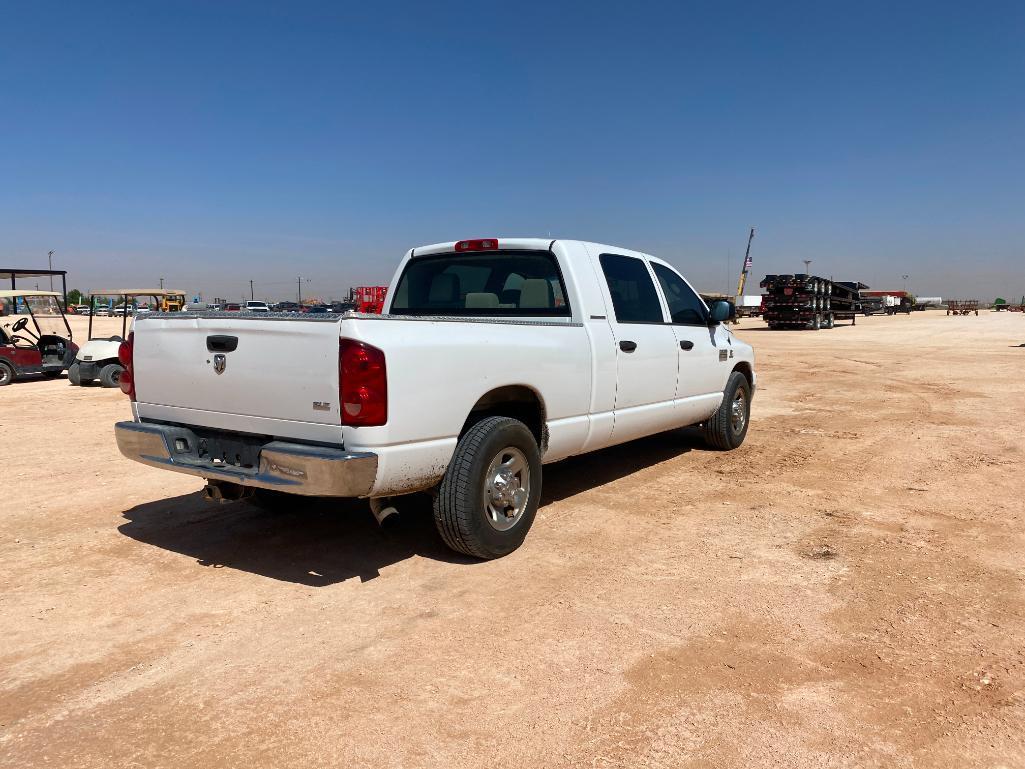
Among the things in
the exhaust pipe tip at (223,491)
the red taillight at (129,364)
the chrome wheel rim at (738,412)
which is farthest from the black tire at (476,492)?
the chrome wheel rim at (738,412)

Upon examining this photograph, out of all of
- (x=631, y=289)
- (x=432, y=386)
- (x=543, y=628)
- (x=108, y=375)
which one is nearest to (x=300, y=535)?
(x=432, y=386)

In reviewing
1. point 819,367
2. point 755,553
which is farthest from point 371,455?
point 819,367

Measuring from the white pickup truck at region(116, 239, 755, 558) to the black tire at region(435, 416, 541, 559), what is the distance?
11mm

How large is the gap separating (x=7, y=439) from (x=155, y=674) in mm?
7072

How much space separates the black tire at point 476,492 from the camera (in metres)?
4.24

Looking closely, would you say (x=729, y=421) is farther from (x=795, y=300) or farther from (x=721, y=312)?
(x=795, y=300)

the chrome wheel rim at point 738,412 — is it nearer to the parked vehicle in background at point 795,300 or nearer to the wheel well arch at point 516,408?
the wheel well arch at point 516,408

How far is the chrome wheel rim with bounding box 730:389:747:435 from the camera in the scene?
26.0 ft

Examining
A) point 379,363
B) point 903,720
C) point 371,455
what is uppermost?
point 379,363

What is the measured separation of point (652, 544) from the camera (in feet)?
16.1

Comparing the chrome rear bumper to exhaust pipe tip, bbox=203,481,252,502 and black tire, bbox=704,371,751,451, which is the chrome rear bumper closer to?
exhaust pipe tip, bbox=203,481,252,502

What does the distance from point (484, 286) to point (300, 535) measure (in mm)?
2241

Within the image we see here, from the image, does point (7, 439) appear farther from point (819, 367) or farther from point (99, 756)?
point (819, 367)

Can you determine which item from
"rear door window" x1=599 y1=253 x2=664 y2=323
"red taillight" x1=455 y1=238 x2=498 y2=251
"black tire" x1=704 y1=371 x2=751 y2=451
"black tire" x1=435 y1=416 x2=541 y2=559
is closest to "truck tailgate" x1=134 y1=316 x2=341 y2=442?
"black tire" x1=435 y1=416 x2=541 y2=559
